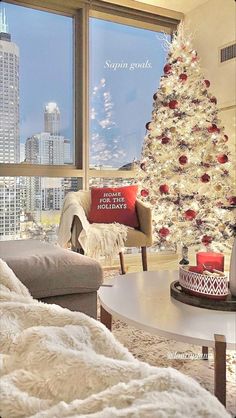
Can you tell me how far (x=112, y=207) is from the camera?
3.66 meters

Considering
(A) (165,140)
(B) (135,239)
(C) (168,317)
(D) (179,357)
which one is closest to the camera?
(C) (168,317)

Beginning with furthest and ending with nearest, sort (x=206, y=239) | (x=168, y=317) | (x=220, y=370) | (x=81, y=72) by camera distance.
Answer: (x=81, y=72), (x=206, y=239), (x=168, y=317), (x=220, y=370)

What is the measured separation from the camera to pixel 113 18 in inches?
171

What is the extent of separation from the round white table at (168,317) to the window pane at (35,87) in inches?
101

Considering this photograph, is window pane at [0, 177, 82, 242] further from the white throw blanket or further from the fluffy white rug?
the fluffy white rug

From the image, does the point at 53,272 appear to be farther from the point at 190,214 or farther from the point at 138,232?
the point at 190,214

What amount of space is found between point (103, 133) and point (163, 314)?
3.25 meters

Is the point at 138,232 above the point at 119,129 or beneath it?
beneath

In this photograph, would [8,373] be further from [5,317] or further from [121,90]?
[121,90]

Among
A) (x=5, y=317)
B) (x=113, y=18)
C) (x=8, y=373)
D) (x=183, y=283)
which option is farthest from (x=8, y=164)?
(x=8, y=373)

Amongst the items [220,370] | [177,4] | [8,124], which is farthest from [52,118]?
[220,370]

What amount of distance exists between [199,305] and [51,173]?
9.27ft

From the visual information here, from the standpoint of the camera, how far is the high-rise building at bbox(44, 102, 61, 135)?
4.06 m

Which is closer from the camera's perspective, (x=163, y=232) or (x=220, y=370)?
(x=220, y=370)
